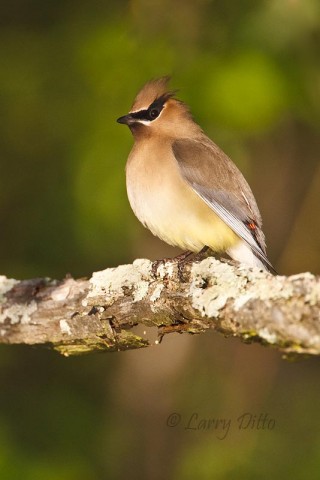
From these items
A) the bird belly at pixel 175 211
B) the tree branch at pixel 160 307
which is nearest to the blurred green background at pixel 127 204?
the bird belly at pixel 175 211

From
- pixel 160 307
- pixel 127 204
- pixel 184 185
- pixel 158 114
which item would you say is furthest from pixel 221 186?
pixel 160 307

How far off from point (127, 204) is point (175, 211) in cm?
98

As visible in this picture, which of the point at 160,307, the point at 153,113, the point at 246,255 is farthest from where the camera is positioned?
the point at 153,113

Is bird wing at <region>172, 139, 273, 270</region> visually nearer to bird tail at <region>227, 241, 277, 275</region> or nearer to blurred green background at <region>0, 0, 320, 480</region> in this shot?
bird tail at <region>227, 241, 277, 275</region>

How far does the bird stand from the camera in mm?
5367

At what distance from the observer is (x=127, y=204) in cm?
628

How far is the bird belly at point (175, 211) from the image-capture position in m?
5.33

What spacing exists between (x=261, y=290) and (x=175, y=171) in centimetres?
226

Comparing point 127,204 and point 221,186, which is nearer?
point 221,186

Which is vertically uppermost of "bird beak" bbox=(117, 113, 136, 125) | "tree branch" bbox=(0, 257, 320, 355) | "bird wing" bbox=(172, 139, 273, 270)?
"bird beak" bbox=(117, 113, 136, 125)

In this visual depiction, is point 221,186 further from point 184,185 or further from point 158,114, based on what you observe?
point 158,114

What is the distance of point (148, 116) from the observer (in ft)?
19.2

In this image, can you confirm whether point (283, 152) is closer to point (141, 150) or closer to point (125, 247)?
point (125, 247)

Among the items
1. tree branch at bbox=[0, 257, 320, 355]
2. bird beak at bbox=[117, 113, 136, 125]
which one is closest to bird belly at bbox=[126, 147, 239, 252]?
bird beak at bbox=[117, 113, 136, 125]
